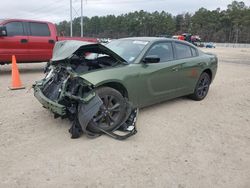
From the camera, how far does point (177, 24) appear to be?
109875 millimetres

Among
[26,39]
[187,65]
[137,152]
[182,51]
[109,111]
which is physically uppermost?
[26,39]

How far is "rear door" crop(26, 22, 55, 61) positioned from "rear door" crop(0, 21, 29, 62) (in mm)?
214

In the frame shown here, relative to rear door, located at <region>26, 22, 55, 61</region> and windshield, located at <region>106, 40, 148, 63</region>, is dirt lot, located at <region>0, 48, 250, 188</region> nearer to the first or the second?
windshield, located at <region>106, 40, 148, 63</region>

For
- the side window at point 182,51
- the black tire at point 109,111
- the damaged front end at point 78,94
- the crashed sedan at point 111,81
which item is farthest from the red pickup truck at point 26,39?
the black tire at point 109,111

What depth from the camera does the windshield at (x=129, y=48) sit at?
17.9ft

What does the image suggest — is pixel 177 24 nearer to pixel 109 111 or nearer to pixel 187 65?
pixel 187 65

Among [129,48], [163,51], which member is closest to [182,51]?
[163,51]

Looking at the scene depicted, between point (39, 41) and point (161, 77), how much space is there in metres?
6.28

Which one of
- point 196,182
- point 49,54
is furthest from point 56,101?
point 49,54

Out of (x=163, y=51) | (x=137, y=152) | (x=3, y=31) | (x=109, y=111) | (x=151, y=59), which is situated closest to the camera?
(x=137, y=152)

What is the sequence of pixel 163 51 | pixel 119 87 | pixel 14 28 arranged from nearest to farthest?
pixel 119 87 → pixel 163 51 → pixel 14 28

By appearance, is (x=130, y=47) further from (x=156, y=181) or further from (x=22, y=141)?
(x=156, y=181)

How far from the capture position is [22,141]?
14.1ft

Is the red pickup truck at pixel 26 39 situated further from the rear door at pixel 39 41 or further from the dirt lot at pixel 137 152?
the dirt lot at pixel 137 152
